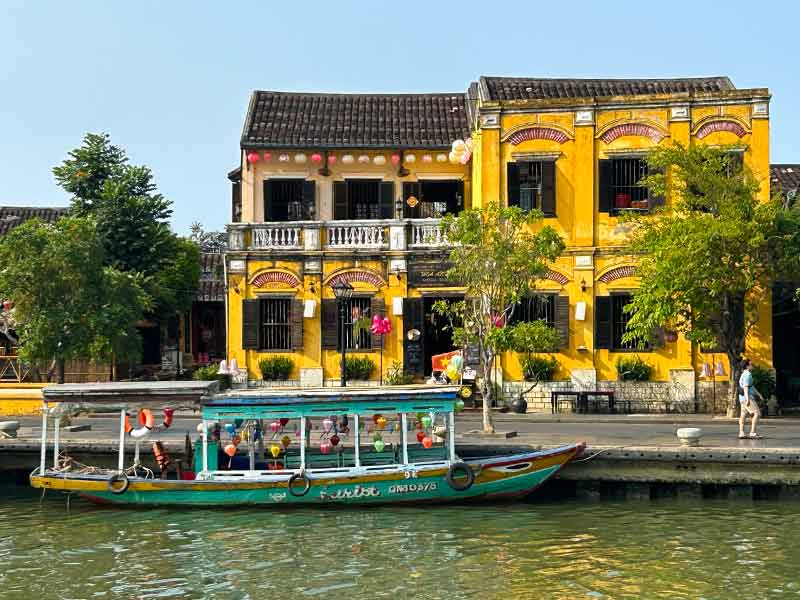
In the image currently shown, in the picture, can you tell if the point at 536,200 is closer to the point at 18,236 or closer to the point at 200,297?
the point at 18,236

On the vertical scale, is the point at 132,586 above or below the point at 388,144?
below

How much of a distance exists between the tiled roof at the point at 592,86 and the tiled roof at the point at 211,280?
15.2 m

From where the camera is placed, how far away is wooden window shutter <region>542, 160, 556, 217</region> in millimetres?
31828

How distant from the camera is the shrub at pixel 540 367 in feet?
104

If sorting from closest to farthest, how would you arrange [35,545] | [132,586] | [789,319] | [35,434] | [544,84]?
[132,586] < [35,545] < [35,434] < [789,319] < [544,84]

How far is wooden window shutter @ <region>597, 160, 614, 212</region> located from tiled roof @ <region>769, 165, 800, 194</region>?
914 centimetres

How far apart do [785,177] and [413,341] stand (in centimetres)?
1602

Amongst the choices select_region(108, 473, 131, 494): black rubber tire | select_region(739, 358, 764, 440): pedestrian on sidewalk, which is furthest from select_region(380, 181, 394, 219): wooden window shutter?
select_region(108, 473, 131, 494): black rubber tire

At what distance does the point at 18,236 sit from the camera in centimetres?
3083

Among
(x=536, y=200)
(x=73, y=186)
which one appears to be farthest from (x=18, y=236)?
(x=536, y=200)

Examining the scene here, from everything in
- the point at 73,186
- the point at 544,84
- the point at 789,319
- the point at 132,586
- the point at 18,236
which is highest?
the point at 544,84

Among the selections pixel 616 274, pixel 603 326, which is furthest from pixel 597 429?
pixel 616 274

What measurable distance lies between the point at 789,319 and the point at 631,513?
645 inches

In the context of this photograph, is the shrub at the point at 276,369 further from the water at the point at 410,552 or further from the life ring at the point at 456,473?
the life ring at the point at 456,473
